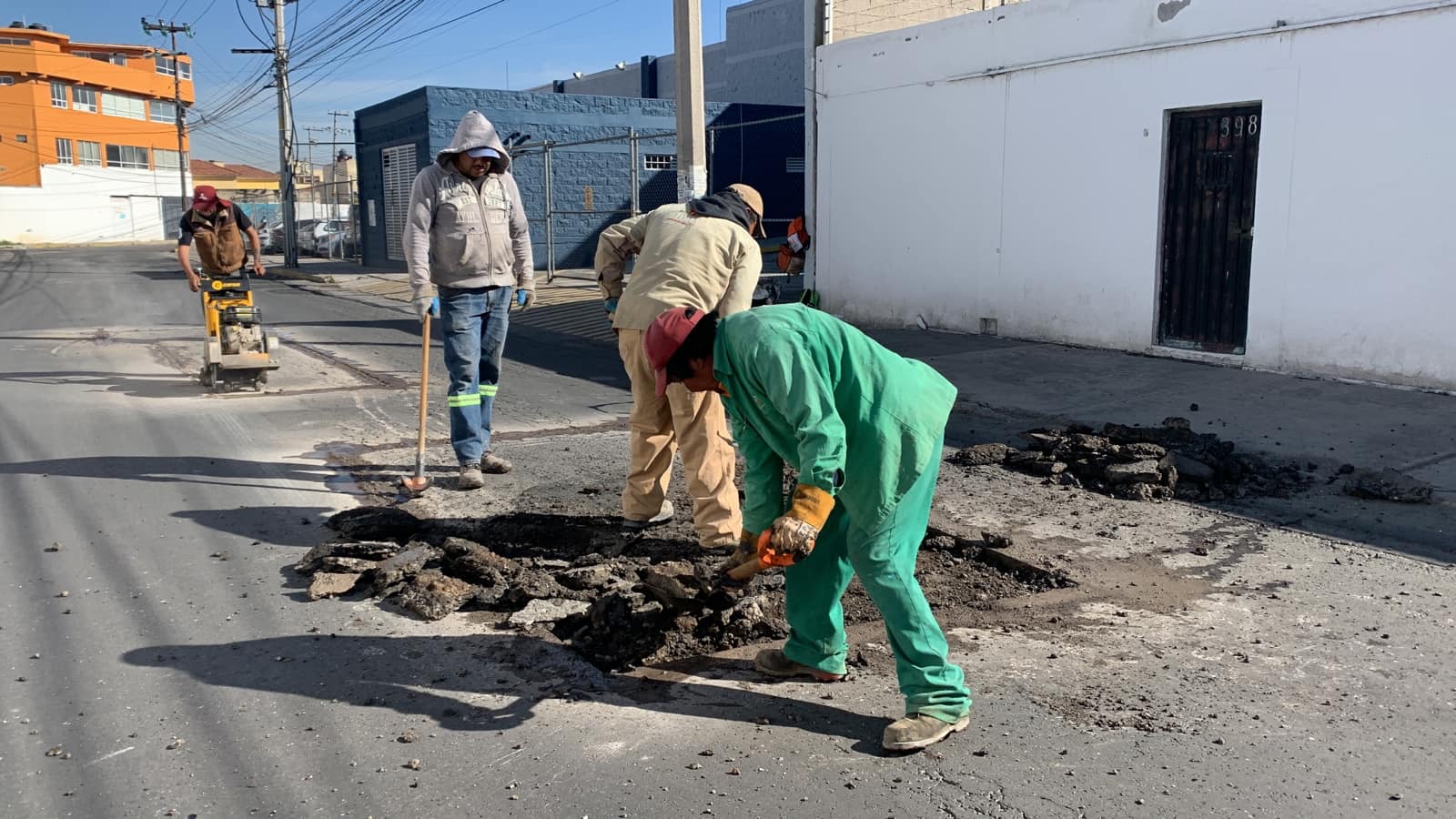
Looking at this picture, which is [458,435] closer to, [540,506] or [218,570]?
[540,506]

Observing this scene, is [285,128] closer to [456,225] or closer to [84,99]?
[456,225]

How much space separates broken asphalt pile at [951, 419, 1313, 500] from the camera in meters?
6.50

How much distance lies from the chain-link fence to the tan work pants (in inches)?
918

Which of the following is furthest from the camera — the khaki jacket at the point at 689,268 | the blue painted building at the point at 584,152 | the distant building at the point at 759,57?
the distant building at the point at 759,57

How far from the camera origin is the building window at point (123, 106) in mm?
68312

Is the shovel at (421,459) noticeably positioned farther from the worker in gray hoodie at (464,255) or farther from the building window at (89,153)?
the building window at (89,153)

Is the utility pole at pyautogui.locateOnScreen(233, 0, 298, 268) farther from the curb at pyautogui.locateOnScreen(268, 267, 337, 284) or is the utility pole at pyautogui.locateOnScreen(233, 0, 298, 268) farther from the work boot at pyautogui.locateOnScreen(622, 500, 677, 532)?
the work boot at pyautogui.locateOnScreen(622, 500, 677, 532)

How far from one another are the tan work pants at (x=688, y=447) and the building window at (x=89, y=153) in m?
71.2

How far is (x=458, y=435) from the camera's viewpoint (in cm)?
658

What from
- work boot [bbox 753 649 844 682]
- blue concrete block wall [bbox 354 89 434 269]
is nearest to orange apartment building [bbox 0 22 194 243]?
blue concrete block wall [bbox 354 89 434 269]

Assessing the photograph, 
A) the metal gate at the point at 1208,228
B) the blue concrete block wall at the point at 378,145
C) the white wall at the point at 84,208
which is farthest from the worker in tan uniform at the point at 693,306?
the white wall at the point at 84,208

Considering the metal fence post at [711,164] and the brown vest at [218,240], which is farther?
the metal fence post at [711,164]

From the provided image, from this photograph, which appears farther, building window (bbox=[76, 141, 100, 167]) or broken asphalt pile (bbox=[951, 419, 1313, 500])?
building window (bbox=[76, 141, 100, 167])

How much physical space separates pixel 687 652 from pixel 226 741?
160 centimetres
